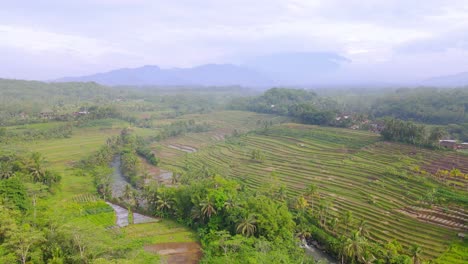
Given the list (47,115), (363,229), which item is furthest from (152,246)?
(47,115)

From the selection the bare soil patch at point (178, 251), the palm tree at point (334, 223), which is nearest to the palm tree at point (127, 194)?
the bare soil patch at point (178, 251)

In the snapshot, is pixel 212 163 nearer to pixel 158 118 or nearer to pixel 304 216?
pixel 304 216

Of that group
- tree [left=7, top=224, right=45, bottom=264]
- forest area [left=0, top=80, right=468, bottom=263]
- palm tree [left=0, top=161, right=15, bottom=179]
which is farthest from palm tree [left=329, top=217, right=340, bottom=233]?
palm tree [left=0, top=161, right=15, bottom=179]

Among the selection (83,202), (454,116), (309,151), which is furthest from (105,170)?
(454,116)

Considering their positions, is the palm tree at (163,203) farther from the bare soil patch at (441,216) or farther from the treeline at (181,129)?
the treeline at (181,129)

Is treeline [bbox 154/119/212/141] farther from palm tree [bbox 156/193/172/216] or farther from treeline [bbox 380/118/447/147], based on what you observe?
treeline [bbox 380/118/447/147]
